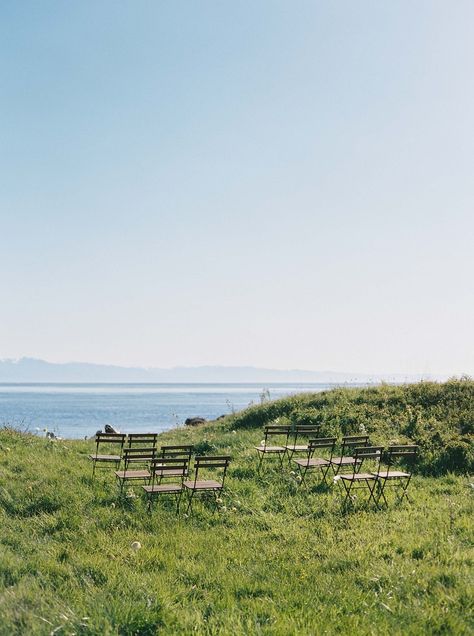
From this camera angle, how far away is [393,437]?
17.9 meters

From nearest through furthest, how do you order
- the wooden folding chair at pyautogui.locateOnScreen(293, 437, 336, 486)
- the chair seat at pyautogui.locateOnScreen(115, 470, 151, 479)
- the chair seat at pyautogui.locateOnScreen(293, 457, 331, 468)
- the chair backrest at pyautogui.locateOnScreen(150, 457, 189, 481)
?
1. the chair backrest at pyautogui.locateOnScreen(150, 457, 189, 481)
2. the chair seat at pyautogui.locateOnScreen(115, 470, 151, 479)
3. the wooden folding chair at pyautogui.locateOnScreen(293, 437, 336, 486)
4. the chair seat at pyautogui.locateOnScreen(293, 457, 331, 468)

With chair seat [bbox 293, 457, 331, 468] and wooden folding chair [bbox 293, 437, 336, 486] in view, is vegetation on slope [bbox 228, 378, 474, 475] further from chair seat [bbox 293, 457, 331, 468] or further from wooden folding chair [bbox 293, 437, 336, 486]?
chair seat [bbox 293, 457, 331, 468]

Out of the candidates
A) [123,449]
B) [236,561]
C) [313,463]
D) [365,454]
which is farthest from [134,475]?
[123,449]

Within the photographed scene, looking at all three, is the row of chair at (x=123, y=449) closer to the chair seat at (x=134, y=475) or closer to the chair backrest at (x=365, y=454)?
the chair seat at (x=134, y=475)

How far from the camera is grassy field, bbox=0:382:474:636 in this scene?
254 inches

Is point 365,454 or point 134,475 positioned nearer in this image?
point 365,454

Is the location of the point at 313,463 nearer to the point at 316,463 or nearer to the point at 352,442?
the point at 316,463

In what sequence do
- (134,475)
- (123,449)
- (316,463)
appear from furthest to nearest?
(123,449)
(316,463)
(134,475)

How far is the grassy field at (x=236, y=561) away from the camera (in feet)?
21.2

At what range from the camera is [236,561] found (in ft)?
27.7

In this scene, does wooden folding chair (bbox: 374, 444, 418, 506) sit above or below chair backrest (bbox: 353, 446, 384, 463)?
below

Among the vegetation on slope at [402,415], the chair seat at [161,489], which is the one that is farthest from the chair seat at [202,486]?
the vegetation on slope at [402,415]

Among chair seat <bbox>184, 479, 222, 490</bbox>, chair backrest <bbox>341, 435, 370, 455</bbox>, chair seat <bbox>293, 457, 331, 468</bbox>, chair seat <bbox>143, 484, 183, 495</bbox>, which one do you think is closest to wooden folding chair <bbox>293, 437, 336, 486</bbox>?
chair seat <bbox>293, 457, 331, 468</bbox>

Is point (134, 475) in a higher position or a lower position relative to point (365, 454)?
lower
